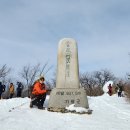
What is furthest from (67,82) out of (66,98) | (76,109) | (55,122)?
(55,122)

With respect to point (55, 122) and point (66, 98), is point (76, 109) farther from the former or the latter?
point (55, 122)

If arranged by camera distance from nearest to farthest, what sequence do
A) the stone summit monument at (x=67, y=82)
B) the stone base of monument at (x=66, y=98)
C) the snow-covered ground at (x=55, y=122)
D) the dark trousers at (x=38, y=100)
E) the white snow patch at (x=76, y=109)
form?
the snow-covered ground at (x=55, y=122), the white snow patch at (x=76, y=109), the stone base of monument at (x=66, y=98), the stone summit monument at (x=67, y=82), the dark trousers at (x=38, y=100)

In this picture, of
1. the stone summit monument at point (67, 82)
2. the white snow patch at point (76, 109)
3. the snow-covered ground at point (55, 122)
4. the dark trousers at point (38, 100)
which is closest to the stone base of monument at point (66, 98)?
the stone summit monument at point (67, 82)

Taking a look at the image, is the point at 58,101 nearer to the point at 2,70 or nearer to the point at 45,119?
the point at 45,119

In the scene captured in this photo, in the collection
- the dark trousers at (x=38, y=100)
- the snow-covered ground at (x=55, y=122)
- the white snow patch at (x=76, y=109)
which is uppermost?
the dark trousers at (x=38, y=100)

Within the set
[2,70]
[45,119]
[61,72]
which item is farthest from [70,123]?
[2,70]

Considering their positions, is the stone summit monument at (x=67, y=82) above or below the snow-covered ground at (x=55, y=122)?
above

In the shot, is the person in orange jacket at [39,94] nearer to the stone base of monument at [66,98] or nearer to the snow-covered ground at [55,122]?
the stone base of monument at [66,98]

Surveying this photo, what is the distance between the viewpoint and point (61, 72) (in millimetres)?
15852

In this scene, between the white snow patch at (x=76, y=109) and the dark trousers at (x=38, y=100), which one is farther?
the dark trousers at (x=38, y=100)

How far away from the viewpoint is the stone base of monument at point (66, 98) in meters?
14.6

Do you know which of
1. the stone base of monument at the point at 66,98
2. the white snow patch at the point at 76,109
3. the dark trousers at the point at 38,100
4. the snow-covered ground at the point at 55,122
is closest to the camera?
the snow-covered ground at the point at 55,122

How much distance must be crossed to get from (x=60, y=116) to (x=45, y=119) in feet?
3.61

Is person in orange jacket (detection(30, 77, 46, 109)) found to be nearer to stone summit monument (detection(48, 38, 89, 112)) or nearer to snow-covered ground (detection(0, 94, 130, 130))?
stone summit monument (detection(48, 38, 89, 112))
